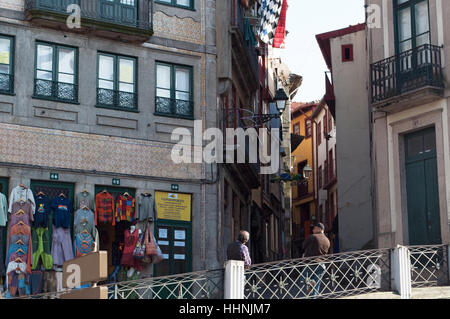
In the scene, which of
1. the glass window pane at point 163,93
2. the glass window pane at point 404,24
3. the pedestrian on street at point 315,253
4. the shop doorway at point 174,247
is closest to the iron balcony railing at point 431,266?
the pedestrian on street at point 315,253

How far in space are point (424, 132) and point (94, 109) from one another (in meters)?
8.16

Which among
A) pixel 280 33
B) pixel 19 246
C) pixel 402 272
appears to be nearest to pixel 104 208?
pixel 19 246

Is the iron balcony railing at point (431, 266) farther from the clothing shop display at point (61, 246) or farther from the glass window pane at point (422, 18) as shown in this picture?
the clothing shop display at point (61, 246)

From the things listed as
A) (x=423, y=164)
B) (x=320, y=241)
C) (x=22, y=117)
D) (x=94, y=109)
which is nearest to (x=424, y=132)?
(x=423, y=164)

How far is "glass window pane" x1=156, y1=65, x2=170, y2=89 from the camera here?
→ 25375 mm

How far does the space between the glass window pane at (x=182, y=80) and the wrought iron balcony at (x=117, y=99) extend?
1.34 m

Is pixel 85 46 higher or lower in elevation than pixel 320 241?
higher

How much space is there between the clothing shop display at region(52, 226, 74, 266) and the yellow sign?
257 cm

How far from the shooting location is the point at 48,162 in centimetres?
2320

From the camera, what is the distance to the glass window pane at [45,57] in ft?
77.9

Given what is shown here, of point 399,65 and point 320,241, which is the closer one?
point 320,241
